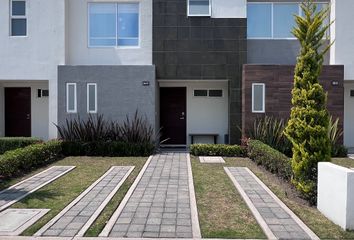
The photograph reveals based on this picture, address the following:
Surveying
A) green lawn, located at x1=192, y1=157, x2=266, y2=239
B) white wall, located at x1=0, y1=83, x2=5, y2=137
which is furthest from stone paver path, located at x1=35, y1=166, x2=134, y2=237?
white wall, located at x1=0, y1=83, x2=5, y2=137

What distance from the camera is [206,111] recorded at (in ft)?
53.0

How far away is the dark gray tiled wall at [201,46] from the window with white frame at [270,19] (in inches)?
38.0

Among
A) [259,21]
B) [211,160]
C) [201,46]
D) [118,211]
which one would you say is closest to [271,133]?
[211,160]

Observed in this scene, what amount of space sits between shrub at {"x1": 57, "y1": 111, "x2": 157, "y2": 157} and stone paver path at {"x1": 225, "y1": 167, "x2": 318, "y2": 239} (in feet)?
16.6

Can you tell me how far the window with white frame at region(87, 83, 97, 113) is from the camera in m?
14.1

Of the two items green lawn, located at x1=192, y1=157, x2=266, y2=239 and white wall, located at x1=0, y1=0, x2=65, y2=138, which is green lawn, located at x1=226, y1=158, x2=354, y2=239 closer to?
green lawn, located at x1=192, y1=157, x2=266, y2=239

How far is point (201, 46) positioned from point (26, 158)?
7731mm

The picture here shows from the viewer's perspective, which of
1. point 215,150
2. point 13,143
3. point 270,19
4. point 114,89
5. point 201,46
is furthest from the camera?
point 270,19

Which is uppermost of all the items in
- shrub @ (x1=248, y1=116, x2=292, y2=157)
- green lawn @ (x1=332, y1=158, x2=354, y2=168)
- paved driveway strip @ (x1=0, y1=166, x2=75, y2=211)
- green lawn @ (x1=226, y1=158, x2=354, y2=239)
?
shrub @ (x1=248, y1=116, x2=292, y2=157)

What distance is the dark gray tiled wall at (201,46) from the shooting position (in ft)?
47.1

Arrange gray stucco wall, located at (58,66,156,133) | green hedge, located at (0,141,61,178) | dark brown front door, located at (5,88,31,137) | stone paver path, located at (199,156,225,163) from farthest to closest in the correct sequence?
dark brown front door, located at (5,88,31,137), gray stucco wall, located at (58,66,156,133), stone paver path, located at (199,156,225,163), green hedge, located at (0,141,61,178)

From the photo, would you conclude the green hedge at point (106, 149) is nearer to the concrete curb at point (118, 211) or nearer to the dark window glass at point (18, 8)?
the concrete curb at point (118, 211)

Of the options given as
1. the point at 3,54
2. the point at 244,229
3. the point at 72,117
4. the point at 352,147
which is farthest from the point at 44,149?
the point at 352,147

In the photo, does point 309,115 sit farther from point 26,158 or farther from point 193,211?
point 26,158
